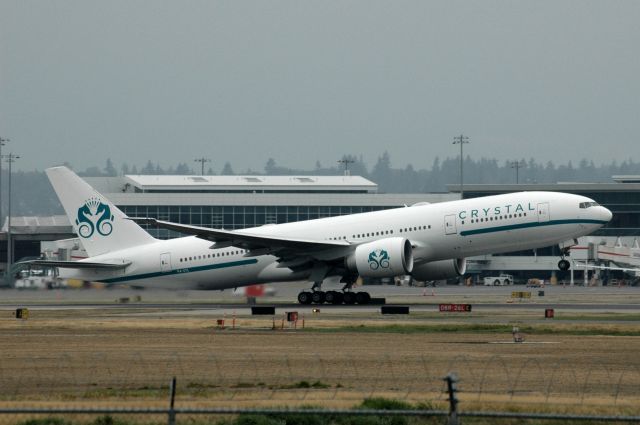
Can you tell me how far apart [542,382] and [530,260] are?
108997 mm

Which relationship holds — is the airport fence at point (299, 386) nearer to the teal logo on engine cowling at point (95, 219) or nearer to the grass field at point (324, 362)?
the grass field at point (324, 362)

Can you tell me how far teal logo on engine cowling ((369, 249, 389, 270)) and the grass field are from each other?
1163 cm

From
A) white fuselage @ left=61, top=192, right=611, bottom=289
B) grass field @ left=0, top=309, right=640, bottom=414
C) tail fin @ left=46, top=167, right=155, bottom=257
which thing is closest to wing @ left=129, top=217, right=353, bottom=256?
white fuselage @ left=61, top=192, right=611, bottom=289

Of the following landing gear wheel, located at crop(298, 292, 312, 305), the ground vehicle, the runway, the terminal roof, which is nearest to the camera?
the runway

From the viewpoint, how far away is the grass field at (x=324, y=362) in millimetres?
22141

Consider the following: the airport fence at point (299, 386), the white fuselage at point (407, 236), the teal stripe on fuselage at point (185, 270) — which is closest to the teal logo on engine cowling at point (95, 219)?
the white fuselage at point (407, 236)

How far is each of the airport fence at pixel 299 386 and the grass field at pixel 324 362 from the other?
4cm

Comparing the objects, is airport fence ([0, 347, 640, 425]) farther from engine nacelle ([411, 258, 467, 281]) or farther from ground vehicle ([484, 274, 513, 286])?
ground vehicle ([484, 274, 513, 286])

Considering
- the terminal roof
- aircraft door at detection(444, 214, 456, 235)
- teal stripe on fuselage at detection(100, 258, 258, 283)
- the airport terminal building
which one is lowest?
teal stripe on fuselage at detection(100, 258, 258, 283)

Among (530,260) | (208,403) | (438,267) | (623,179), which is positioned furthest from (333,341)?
(623,179)

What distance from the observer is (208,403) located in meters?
21.0

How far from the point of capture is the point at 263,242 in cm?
5875

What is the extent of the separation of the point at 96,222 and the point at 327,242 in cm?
1383

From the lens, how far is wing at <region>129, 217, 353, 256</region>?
189 ft
